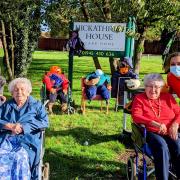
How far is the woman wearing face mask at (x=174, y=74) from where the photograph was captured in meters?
5.03

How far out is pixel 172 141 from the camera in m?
4.57

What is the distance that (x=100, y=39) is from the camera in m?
9.51

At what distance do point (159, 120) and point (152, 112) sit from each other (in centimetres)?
11

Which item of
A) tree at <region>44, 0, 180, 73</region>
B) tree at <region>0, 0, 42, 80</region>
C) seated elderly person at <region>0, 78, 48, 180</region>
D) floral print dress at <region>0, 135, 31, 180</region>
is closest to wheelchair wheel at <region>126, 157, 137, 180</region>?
seated elderly person at <region>0, 78, 48, 180</region>

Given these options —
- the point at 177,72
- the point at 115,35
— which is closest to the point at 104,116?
the point at 115,35

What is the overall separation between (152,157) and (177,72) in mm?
1085

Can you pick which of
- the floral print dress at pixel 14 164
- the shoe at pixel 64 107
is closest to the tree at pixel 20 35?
the shoe at pixel 64 107

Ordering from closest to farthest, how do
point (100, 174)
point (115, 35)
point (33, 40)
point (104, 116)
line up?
point (100, 174)
point (104, 116)
point (115, 35)
point (33, 40)

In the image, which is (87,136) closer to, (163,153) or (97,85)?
(97,85)

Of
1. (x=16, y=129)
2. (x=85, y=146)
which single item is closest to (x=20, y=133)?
(x=16, y=129)

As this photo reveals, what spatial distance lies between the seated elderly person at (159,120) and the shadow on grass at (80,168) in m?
1.06

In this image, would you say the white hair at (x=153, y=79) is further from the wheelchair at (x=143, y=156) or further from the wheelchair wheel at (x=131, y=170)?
the wheelchair wheel at (x=131, y=170)

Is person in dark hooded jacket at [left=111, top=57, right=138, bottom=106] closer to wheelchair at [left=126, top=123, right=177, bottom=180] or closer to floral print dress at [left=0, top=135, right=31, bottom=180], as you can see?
wheelchair at [left=126, top=123, right=177, bottom=180]

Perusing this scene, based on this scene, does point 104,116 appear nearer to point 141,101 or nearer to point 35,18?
point 141,101
